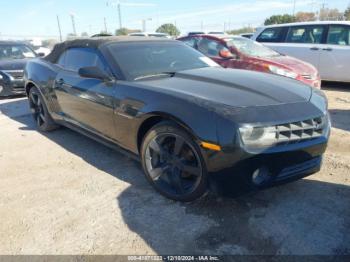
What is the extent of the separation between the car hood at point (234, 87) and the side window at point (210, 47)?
382cm

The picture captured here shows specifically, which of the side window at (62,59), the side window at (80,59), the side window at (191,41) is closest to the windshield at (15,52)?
the side window at (191,41)

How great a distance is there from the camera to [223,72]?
12.1 feet

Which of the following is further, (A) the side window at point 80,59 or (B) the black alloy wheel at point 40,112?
(B) the black alloy wheel at point 40,112

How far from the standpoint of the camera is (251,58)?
6.74 metres

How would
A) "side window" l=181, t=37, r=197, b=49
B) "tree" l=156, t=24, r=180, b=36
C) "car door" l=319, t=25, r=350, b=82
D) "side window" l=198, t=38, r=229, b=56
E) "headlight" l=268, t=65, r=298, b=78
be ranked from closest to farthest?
"headlight" l=268, t=65, r=298, b=78
"side window" l=198, t=38, r=229, b=56
"car door" l=319, t=25, r=350, b=82
"side window" l=181, t=37, r=197, b=49
"tree" l=156, t=24, r=180, b=36

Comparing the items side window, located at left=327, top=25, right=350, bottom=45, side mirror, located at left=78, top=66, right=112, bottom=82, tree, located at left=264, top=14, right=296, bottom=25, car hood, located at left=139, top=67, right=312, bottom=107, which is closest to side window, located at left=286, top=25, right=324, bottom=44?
side window, located at left=327, top=25, right=350, bottom=45

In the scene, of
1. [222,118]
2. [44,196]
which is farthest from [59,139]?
[222,118]

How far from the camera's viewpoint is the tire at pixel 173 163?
2750mm

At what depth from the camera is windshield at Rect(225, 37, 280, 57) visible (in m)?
7.16

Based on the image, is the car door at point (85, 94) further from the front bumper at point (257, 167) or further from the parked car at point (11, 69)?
the parked car at point (11, 69)

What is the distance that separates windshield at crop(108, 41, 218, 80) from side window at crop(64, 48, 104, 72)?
9.7 inches

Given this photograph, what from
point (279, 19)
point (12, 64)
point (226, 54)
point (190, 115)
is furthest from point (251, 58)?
point (279, 19)

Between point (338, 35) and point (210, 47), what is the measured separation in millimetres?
3158

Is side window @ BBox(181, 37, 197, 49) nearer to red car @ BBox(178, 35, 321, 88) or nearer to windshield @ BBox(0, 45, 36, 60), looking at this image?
red car @ BBox(178, 35, 321, 88)
